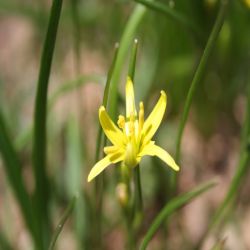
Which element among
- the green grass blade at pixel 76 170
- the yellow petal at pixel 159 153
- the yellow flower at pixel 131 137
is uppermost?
the yellow flower at pixel 131 137

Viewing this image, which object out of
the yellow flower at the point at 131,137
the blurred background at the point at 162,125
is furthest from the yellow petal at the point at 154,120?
the blurred background at the point at 162,125

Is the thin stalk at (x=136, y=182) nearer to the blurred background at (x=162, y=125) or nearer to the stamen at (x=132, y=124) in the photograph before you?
the stamen at (x=132, y=124)

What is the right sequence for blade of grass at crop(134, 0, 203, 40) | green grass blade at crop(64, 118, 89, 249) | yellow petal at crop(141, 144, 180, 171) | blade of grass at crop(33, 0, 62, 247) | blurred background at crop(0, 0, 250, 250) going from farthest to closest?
blurred background at crop(0, 0, 250, 250) < green grass blade at crop(64, 118, 89, 249) < blade of grass at crop(134, 0, 203, 40) < blade of grass at crop(33, 0, 62, 247) < yellow petal at crop(141, 144, 180, 171)

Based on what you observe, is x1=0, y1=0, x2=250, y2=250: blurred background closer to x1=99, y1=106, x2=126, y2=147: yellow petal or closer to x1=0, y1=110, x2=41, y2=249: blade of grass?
x1=0, y1=110, x2=41, y2=249: blade of grass

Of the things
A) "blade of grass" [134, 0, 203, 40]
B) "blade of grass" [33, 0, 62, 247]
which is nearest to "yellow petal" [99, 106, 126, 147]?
"blade of grass" [33, 0, 62, 247]

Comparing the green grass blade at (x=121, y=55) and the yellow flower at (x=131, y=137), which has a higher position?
the green grass blade at (x=121, y=55)

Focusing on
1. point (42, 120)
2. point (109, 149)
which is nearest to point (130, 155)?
point (109, 149)

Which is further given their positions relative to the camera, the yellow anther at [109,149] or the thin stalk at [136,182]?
the thin stalk at [136,182]
